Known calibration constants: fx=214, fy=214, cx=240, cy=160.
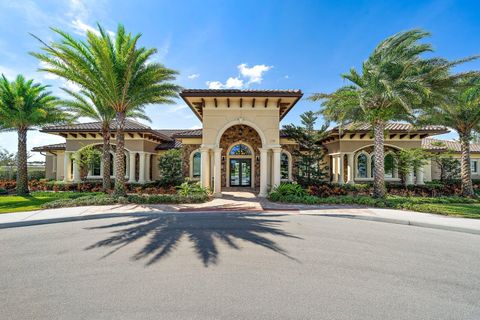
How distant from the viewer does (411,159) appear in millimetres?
15445

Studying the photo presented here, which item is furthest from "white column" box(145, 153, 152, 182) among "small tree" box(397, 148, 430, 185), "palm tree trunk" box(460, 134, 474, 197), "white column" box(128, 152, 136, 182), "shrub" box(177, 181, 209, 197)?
"palm tree trunk" box(460, 134, 474, 197)

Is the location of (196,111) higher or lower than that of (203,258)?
higher

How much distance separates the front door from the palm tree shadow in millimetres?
8874

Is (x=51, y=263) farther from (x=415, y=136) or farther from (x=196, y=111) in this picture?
(x=415, y=136)

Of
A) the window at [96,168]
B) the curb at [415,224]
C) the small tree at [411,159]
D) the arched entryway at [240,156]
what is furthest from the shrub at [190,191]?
the small tree at [411,159]

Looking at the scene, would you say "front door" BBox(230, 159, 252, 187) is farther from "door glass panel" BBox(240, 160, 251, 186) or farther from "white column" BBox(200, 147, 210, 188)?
"white column" BBox(200, 147, 210, 188)

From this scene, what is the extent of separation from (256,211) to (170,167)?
372 inches

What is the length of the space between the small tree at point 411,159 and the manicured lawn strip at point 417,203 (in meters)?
3.76

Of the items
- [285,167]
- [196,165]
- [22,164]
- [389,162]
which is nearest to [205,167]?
[196,165]

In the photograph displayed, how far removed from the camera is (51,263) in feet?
15.2

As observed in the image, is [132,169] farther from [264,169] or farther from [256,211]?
[256,211]

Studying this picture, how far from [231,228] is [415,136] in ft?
60.4

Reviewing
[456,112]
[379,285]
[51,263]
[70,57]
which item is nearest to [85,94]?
[70,57]

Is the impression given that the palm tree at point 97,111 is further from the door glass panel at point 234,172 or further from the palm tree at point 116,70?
the door glass panel at point 234,172
